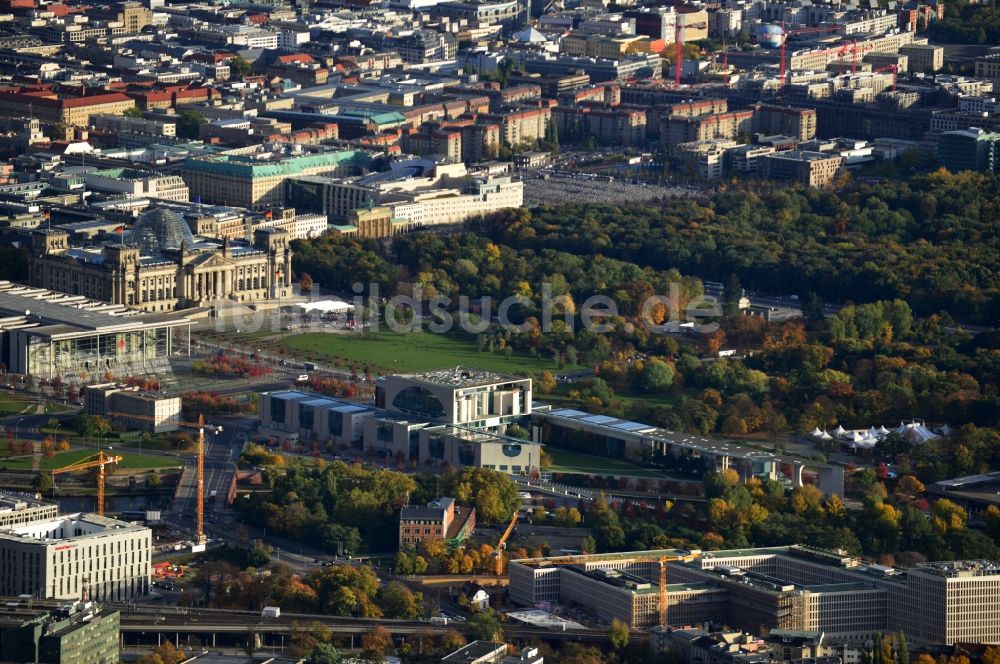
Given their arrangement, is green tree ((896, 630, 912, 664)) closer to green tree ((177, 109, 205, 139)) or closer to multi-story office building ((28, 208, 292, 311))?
multi-story office building ((28, 208, 292, 311))

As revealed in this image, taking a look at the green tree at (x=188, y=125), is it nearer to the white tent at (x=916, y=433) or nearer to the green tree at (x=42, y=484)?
the white tent at (x=916, y=433)

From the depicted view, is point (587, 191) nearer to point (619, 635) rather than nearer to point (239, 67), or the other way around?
point (239, 67)

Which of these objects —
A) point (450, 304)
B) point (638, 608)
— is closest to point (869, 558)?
point (638, 608)

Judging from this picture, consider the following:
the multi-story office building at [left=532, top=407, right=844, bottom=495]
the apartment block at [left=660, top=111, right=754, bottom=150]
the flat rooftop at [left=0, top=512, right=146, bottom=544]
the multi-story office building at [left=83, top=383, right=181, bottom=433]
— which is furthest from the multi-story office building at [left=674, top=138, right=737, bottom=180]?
the flat rooftop at [left=0, top=512, right=146, bottom=544]

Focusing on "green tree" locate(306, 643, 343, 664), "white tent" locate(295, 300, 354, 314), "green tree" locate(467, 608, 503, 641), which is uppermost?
"green tree" locate(306, 643, 343, 664)

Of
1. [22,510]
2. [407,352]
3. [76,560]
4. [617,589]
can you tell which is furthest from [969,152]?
[76,560]

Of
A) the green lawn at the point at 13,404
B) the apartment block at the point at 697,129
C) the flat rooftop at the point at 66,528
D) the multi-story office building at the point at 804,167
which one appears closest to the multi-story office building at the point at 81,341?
the green lawn at the point at 13,404
